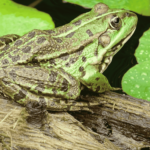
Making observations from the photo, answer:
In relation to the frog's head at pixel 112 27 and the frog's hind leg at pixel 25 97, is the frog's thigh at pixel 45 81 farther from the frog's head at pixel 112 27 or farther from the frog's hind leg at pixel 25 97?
the frog's head at pixel 112 27

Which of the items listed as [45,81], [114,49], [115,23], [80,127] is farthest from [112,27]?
[80,127]

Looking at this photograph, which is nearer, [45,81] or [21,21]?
[45,81]

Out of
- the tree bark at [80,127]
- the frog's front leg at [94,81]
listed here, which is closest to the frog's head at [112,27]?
the frog's front leg at [94,81]

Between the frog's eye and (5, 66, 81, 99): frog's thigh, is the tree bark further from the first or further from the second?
the frog's eye

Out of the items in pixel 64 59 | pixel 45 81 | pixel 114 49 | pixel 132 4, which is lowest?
pixel 45 81

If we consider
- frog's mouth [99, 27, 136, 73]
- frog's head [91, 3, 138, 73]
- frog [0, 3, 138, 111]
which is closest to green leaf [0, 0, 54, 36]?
frog [0, 3, 138, 111]

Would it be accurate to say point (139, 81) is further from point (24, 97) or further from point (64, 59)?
point (24, 97)

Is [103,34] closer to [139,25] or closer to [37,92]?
[37,92]

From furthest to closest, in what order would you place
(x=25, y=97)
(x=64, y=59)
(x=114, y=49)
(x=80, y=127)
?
(x=114, y=49) → (x=64, y=59) → (x=80, y=127) → (x=25, y=97)
